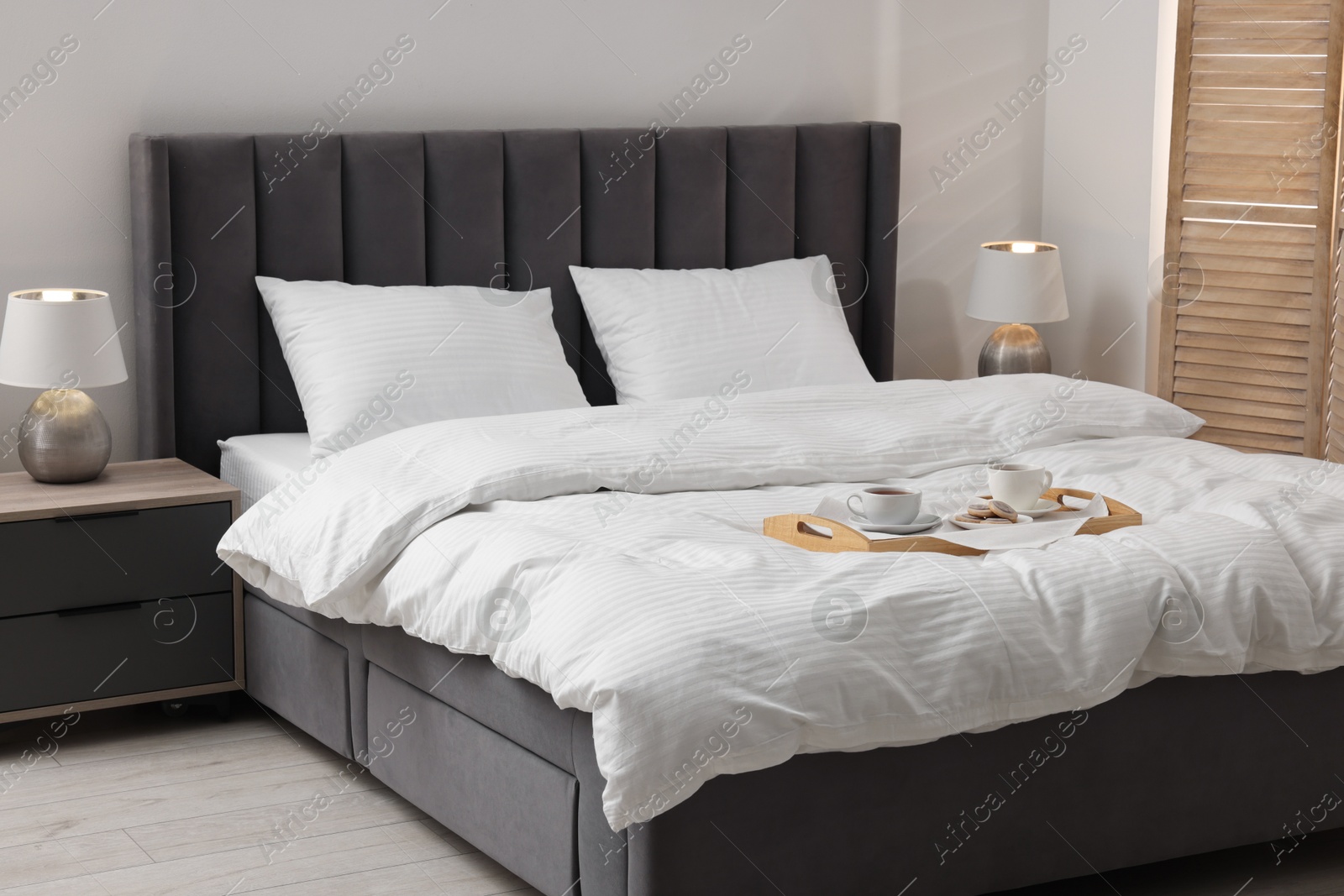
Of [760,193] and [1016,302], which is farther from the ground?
[760,193]

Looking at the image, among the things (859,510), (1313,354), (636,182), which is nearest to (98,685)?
(859,510)

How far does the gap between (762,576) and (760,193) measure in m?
2.01

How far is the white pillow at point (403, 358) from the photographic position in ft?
10.4

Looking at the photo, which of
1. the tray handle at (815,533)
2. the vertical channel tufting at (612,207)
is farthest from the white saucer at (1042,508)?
the vertical channel tufting at (612,207)

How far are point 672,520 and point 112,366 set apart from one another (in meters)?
1.27

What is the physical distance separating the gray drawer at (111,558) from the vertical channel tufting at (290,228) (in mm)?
486

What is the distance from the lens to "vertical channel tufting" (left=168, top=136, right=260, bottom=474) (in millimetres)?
3281

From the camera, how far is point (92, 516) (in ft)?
9.52

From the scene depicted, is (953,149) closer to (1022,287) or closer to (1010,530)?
(1022,287)

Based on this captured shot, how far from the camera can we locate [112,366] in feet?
9.87

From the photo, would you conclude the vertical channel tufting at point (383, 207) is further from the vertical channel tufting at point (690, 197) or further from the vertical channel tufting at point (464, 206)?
the vertical channel tufting at point (690, 197)

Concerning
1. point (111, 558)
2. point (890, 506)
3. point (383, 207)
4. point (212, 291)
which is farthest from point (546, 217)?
point (890, 506)

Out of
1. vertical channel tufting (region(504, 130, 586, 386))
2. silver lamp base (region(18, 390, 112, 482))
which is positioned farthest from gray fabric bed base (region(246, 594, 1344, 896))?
vertical channel tufting (region(504, 130, 586, 386))

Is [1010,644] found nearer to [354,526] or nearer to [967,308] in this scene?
[354,526]
